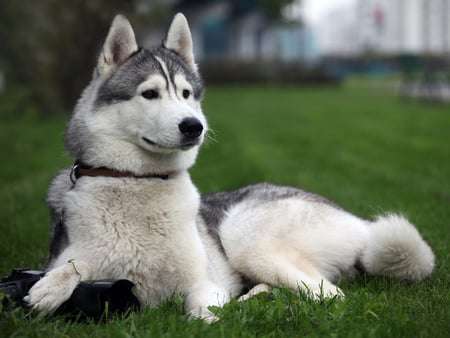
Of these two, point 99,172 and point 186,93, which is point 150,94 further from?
point 99,172

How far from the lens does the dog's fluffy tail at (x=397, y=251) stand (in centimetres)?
334

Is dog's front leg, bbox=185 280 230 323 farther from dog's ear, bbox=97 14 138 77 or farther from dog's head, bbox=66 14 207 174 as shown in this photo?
dog's ear, bbox=97 14 138 77

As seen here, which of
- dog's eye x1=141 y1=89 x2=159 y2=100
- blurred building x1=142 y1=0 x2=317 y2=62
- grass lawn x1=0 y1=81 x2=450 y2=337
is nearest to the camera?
grass lawn x1=0 y1=81 x2=450 y2=337

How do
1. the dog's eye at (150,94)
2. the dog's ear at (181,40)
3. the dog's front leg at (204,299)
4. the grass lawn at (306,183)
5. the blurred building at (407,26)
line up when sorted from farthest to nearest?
1. the blurred building at (407,26)
2. the dog's ear at (181,40)
3. the dog's eye at (150,94)
4. the dog's front leg at (204,299)
5. the grass lawn at (306,183)

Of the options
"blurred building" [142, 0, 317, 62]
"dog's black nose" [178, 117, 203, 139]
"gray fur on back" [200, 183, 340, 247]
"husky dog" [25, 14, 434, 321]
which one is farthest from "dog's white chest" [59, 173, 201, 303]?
"blurred building" [142, 0, 317, 62]

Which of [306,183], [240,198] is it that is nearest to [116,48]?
[240,198]

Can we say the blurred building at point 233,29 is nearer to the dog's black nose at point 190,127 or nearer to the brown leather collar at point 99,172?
the brown leather collar at point 99,172

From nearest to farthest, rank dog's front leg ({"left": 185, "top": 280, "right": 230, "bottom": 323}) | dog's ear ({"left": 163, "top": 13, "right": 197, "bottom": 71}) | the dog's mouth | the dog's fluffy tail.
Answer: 1. dog's front leg ({"left": 185, "top": 280, "right": 230, "bottom": 323})
2. the dog's mouth
3. the dog's fluffy tail
4. dog's ear ({"left": 163, "top": 13, "right": 197, "bottom": 71})

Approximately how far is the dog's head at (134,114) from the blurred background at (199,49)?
61 centimetres

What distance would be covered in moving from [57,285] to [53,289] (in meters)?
0.03

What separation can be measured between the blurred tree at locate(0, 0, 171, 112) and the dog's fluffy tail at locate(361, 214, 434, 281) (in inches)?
420

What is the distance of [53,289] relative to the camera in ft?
9.14

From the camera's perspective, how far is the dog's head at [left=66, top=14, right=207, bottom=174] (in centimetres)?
312

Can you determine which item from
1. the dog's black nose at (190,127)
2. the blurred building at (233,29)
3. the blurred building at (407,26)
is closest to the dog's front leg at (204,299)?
the dog's black nose at (190,127)
